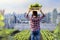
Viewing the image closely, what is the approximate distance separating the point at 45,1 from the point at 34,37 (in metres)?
0.41

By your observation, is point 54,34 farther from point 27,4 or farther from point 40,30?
point 27,4

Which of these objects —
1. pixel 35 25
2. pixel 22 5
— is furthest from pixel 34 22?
pixel 22 5

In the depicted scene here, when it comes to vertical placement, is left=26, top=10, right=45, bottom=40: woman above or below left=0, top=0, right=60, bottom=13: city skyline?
below

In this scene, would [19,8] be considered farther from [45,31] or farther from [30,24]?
[45,31]

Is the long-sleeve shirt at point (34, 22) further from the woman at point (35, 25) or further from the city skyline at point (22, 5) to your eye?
the city skyline at point (22, 5)

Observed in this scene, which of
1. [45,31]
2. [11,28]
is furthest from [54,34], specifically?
[11,28]

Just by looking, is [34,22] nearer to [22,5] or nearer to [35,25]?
[35,25]

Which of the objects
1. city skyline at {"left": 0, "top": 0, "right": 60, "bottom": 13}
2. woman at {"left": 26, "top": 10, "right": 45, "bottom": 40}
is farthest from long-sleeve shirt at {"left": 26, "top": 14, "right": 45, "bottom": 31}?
city skyline at {"left": 0, "top": 0, "right": 60, "bottom": 13}

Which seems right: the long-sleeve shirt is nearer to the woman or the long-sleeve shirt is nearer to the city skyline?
the woman

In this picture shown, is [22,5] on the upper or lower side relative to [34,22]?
upper

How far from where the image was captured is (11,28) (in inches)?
106

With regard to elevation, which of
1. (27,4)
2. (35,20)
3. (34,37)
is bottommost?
(34,37)

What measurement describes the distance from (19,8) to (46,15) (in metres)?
0.31

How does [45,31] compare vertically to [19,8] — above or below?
below
